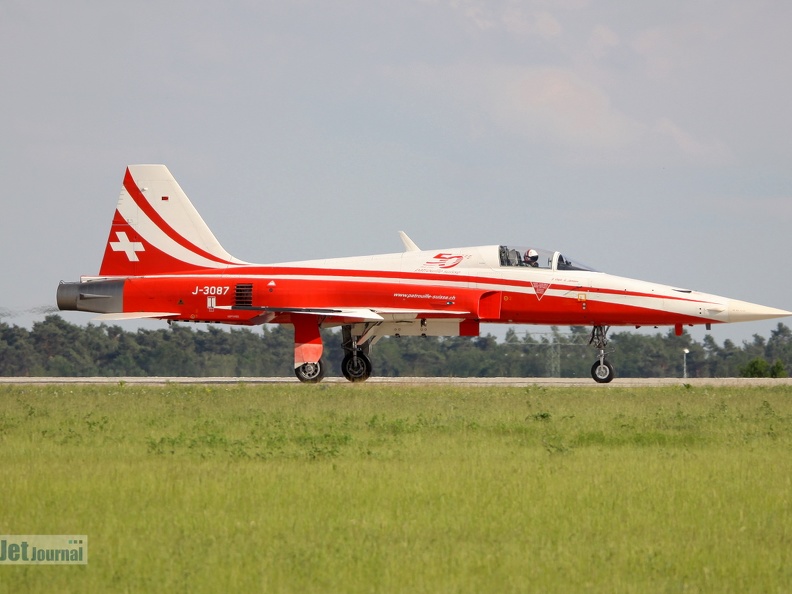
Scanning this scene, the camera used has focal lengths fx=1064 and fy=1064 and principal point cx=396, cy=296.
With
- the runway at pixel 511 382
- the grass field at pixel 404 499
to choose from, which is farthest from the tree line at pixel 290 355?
the grass field at pixel 404 499

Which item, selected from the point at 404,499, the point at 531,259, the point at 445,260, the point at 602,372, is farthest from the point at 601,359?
the point at 404,499

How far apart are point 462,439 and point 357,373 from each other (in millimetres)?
11841

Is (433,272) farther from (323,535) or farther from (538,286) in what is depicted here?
(323,535)

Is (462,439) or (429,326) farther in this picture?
(429,326)

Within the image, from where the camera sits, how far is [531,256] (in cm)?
2330

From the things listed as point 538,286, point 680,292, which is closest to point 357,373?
point 538,286

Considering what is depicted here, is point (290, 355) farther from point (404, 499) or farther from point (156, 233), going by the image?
point (404, 499)

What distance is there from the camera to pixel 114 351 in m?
47.4

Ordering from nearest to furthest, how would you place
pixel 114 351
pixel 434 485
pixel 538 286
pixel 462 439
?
pixel 434 485
pixel 462 439
pixel 538 286
pixel 114 351

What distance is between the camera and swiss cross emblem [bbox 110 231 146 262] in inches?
993

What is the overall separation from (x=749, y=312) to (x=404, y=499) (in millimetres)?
15848

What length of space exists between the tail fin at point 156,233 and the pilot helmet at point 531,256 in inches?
268

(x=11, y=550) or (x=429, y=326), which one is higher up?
(x=429, y=326)

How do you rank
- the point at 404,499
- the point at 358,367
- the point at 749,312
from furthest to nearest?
the point at 358,367
the point at 749,312
the point at 404,499
